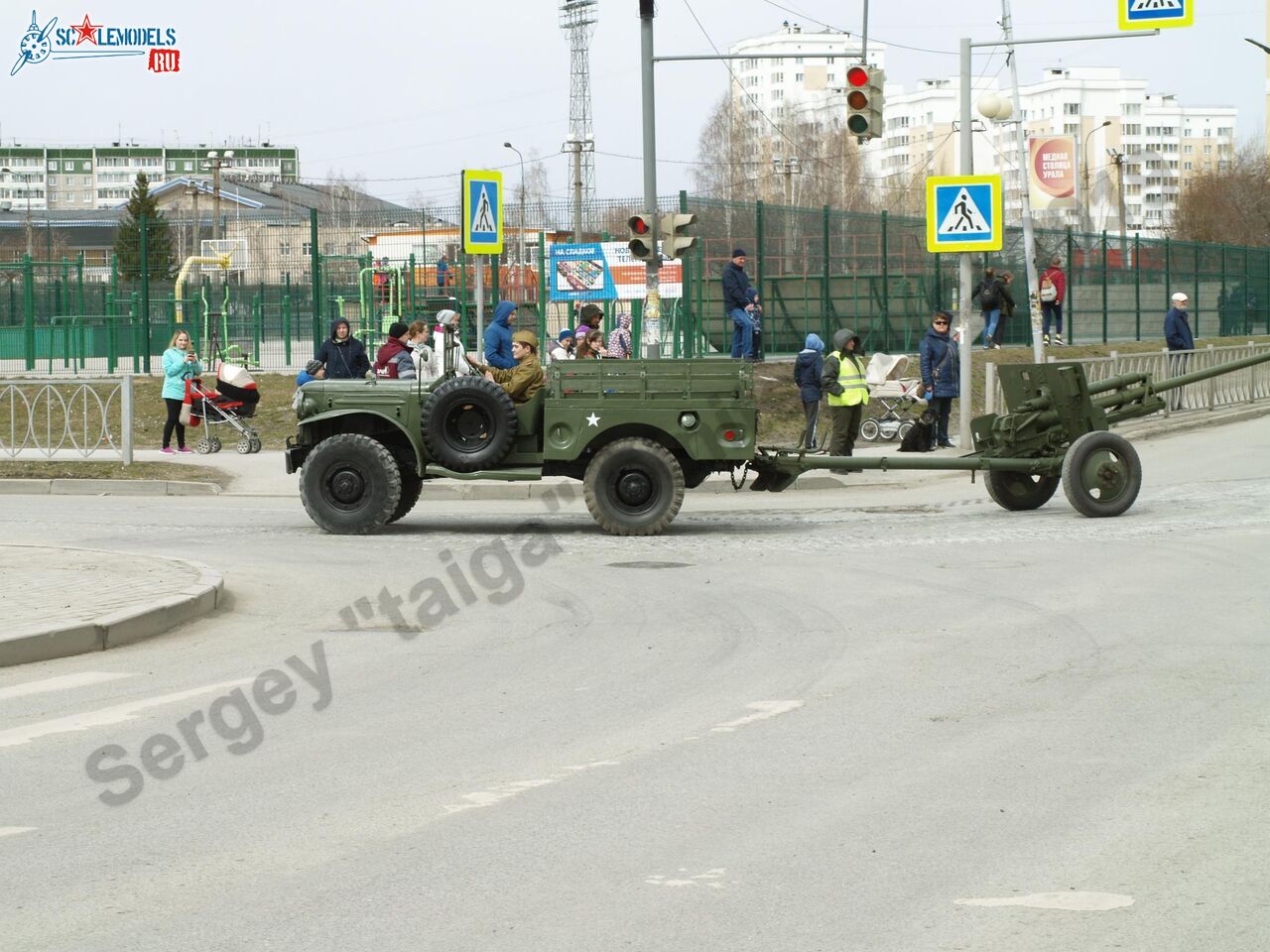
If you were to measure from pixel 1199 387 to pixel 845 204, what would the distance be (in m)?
79.1

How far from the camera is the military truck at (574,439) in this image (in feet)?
48.2

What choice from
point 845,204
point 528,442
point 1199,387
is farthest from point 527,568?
point 845,204

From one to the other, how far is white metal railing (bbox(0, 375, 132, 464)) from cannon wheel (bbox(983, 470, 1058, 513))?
11.2 meters

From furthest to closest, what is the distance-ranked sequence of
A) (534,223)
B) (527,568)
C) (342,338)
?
(534,223) < (342,338) < (527,568)

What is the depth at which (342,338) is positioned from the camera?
2141 cm

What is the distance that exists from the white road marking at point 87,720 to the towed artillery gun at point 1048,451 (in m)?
7.90

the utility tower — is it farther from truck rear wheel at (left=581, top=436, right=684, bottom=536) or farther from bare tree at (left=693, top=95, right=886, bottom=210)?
truck rear wheel at (left=581, top=436, right=684, bottom=536)

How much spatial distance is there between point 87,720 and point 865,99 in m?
16.1

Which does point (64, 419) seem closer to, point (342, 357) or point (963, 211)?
point (342, 357)

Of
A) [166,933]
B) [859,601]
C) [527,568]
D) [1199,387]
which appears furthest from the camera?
[1199,387]

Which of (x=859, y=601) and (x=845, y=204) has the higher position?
(x=845, y=204)

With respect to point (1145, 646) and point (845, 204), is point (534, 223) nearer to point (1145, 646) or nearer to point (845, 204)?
point (1145, 646)

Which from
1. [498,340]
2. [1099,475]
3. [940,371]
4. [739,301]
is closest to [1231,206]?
[739,301]

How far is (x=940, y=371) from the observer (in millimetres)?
22625
